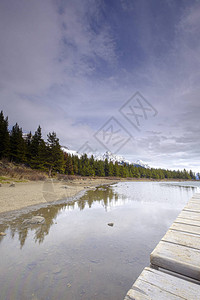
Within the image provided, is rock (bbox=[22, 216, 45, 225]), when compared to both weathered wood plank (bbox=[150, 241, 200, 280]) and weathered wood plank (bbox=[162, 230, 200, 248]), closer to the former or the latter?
weathered wood plank (bbox=[162, 230, 200, 248])

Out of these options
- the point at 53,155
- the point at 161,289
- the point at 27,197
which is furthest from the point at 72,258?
the point at 53,155

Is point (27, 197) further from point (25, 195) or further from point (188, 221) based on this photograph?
point (188, 221)

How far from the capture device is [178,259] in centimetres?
188

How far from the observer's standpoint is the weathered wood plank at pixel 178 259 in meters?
1.74

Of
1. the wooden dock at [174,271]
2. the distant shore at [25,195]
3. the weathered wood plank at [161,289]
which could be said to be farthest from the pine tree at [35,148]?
the weathered wood plank at [161,289]

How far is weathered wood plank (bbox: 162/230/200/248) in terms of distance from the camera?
7.51ft

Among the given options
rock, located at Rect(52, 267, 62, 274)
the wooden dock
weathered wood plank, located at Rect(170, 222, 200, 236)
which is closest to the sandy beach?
rock, located at Rect(52, 267, 62, 274)

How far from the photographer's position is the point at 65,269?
3.53m

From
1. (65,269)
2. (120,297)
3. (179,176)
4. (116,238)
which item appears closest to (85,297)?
(120,297)

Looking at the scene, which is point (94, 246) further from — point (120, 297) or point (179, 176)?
point (179, 176)

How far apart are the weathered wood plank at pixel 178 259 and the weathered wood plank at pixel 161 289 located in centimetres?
33

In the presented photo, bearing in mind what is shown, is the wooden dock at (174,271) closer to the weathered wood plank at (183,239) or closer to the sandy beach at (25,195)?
the weathered wood plank at (183,239)

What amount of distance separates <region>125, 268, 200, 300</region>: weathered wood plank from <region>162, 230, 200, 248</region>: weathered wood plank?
951 millimetres

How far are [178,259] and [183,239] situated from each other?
0.72 m
